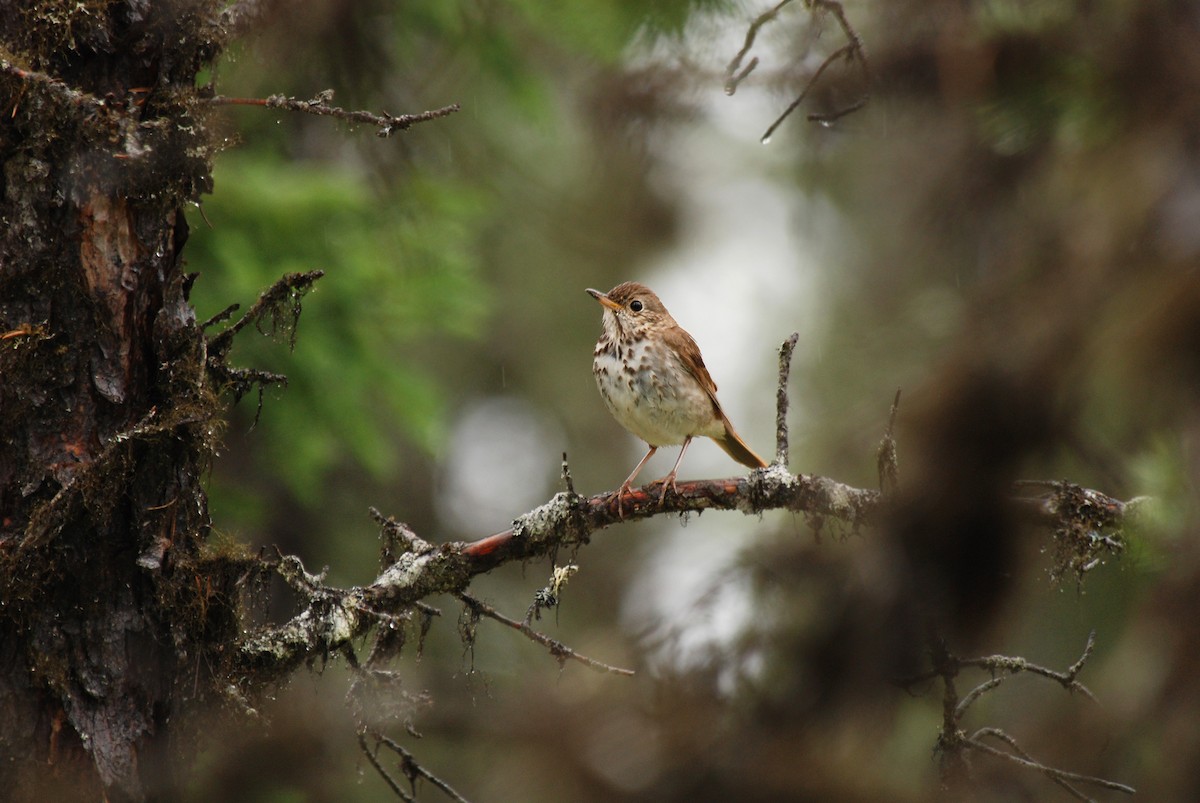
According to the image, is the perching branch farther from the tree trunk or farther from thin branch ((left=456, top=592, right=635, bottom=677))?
the tree trunk

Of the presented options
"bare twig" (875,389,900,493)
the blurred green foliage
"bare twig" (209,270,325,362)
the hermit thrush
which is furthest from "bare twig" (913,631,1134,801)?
the blurred green foliage

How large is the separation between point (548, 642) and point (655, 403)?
7.74ft

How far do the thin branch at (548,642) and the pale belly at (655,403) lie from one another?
2134 millimetres

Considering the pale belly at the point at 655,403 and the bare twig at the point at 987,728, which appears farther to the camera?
the pale belly at the point at 655,403

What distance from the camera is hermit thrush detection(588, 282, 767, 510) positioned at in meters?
5.03

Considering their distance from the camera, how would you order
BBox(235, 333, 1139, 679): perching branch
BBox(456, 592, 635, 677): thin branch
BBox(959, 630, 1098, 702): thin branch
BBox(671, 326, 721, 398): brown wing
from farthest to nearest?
BBox(671, 326, 721, 398): brown wing, BBox(235, 333, 1139, 679): perching branch, BBox(456, 592, 635, 677): thin branch, BBox(959, 630, 1098, 702): thin branch

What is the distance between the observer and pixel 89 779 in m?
2.69

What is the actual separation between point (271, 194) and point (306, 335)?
0.67 meters

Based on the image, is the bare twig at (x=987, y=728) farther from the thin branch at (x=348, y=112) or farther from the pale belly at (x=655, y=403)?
the pale belly at (x=655, y=403)

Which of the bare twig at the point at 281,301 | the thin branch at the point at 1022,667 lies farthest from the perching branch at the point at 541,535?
the bare twig at the point at 281,301

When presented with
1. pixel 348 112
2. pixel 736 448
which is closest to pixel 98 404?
pixel 348 112

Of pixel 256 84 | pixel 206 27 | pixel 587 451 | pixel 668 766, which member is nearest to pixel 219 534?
pixel 206 27

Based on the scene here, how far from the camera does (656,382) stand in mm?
5012

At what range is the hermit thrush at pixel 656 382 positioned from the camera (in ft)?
16.5
